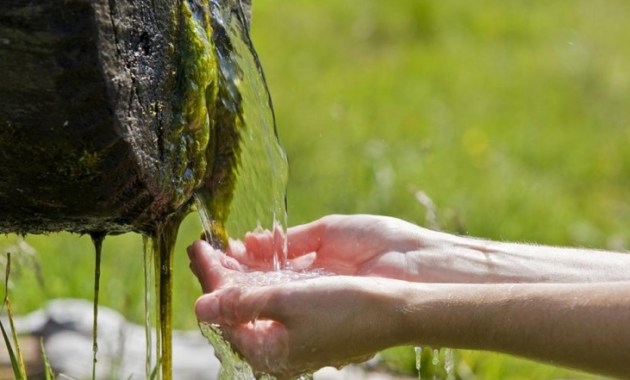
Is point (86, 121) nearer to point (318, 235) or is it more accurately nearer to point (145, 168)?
point (145, 168)

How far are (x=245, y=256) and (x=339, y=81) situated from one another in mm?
4261

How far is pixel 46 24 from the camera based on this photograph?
6.07ft

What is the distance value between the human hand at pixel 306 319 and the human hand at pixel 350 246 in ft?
1.39

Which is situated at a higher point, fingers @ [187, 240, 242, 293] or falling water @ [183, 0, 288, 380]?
falling water @ [183, 0, 288, 380]

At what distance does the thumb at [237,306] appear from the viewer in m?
2.16

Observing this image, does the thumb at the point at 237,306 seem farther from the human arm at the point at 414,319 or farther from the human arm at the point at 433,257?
the human arm at the point at 433,257

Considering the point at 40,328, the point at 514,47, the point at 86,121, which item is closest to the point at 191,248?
the point at 86,121

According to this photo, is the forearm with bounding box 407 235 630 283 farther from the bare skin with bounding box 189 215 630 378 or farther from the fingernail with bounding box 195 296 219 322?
the fingernail with bounding box 195 296 219 322

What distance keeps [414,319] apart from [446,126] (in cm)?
413


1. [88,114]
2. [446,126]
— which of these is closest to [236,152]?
[88,114]

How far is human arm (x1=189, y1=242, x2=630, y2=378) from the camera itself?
213cm

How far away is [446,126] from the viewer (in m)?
6.25

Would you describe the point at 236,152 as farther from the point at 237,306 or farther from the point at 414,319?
the point at 414,319

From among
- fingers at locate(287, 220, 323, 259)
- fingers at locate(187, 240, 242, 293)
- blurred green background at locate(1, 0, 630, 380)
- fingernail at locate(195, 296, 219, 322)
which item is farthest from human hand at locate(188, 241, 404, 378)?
blurred green background at locate(1, 0, 630, 380)
